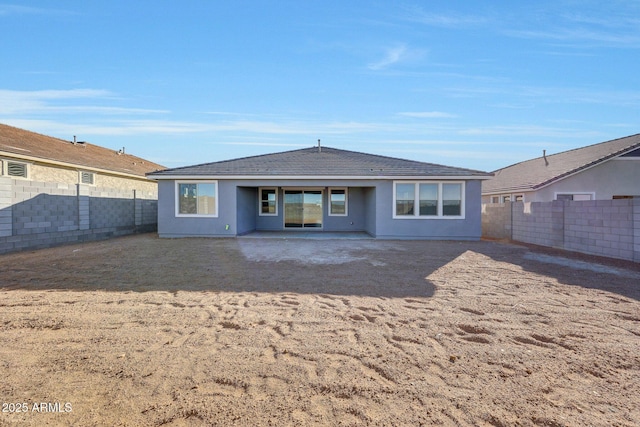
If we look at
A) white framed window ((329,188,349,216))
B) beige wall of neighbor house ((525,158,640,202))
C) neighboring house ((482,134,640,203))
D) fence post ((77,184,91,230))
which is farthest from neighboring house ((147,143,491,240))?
beige wall of neighbor house ((525,158,640,202))

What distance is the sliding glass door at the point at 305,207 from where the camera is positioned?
1560 centimetres

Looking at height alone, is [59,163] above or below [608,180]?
above

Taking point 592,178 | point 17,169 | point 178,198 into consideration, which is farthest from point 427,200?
point 17,169

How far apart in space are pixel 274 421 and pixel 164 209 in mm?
12564

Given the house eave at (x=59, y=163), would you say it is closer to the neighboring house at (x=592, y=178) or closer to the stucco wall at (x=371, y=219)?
the stucco wall at (x=371, y=219)

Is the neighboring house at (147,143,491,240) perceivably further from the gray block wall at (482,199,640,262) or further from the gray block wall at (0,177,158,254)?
the gray block wall at (0,177,158,254)

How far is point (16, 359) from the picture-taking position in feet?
9.59

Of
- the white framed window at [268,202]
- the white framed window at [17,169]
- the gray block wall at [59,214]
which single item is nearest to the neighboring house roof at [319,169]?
the white framed window at [268,202]

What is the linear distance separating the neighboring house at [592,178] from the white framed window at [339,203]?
740cm

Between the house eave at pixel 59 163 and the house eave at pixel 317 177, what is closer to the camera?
the house eave at pixel 59 163

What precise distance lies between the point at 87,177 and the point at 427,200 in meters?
14.6

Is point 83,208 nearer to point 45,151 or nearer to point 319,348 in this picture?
point 45,151

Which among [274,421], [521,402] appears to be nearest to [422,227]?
[521,402]

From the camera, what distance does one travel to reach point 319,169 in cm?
1301
